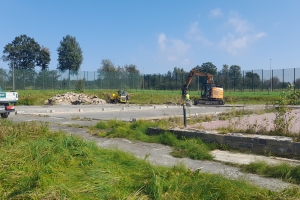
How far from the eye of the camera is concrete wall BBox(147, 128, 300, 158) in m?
6.86

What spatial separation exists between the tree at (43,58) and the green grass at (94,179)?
201ft

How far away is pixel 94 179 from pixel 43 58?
63.8 m

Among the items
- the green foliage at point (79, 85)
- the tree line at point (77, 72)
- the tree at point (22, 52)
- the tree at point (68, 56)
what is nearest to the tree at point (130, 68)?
the tree line at point (77, 72)

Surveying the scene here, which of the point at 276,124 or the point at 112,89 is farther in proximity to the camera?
the point at 112,89

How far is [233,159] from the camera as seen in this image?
22.3ft

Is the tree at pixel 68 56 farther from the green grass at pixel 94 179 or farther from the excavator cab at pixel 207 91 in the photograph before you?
the green grass at pixel 94 179

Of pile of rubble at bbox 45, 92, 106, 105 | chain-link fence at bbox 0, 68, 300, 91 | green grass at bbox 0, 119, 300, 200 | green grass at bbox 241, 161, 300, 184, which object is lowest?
green grass at bbox 241, 161, 300, 184

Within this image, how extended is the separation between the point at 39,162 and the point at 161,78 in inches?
1909

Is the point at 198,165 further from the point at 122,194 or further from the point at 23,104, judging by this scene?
the point at 23,104

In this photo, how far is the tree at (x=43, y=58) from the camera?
63.0 meters

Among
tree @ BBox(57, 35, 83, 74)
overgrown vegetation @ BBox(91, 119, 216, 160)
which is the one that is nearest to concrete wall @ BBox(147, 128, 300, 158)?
overgrown vegetation @ BBox(91, 119, 216, 160)

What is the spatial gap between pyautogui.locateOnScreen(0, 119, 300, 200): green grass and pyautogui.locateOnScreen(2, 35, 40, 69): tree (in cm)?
6120

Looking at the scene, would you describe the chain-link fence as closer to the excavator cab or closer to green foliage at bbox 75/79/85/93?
green foliage at bbox 75/79/85/93

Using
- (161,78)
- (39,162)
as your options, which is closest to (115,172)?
(39,162)
